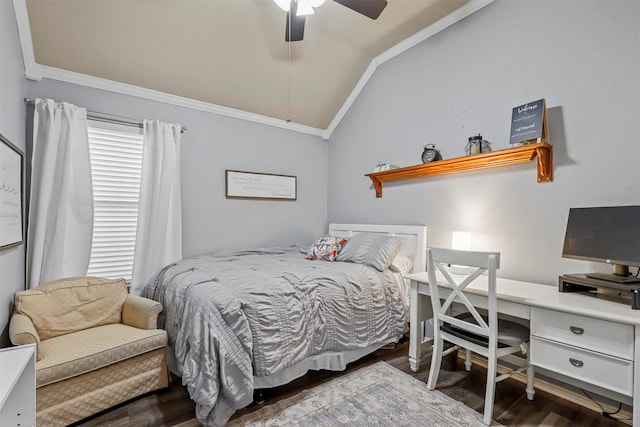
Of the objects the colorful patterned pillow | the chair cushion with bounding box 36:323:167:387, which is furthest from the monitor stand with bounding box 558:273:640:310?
the chair cushion with bounding box 36:323:167:387

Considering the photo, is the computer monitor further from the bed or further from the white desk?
the bed

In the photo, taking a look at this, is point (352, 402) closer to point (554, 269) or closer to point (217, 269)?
point (217, 269)

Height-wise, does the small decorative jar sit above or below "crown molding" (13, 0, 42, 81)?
below

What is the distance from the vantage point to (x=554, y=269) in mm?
2125

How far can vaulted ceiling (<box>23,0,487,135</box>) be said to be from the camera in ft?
8.00

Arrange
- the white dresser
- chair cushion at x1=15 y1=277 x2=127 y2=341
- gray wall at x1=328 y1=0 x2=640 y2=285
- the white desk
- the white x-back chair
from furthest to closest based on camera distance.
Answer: chair cushion at x1=15 y1=277 x2=127 y2=341, gray wall at x1=328 y1=0 x2=640 y2=285, the white x-back chair, the white desk, the white dresser

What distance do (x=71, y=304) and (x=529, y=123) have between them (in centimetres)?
350

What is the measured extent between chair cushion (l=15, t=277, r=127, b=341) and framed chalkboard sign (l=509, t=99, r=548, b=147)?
3.22 m

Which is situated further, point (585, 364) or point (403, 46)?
point (403, 46)

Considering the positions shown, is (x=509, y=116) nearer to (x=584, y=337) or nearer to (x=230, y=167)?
(x=584, y=337)

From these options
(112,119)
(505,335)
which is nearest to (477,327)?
(505,335)

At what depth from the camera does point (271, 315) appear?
1883 millimetres

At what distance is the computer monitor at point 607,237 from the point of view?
64.5 inches

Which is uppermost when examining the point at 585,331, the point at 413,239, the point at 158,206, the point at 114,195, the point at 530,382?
the point at 114,195
